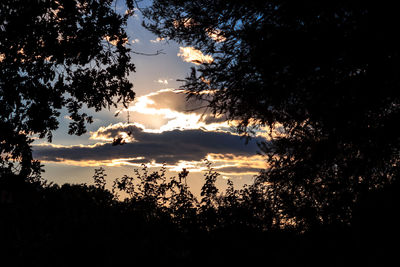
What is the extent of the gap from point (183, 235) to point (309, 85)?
466 cm

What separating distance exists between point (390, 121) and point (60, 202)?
892 centimetres

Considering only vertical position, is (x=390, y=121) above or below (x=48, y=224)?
above

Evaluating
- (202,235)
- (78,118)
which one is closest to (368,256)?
(202,235)

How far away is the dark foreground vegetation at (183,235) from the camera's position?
5.20 m

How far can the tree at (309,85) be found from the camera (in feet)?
20.8

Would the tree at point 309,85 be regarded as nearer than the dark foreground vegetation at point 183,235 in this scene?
No

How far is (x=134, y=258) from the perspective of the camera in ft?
16.7

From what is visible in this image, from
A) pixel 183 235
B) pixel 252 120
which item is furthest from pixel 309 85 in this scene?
pixel 183 235

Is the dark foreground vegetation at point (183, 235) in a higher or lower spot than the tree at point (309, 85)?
lower

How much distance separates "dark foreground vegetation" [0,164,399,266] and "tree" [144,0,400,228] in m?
0.63

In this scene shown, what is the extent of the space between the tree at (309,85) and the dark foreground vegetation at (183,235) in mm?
632

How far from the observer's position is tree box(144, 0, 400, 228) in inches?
250

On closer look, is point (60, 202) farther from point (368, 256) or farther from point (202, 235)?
point (368, 256)

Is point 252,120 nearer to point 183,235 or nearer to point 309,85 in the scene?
point 309,85
